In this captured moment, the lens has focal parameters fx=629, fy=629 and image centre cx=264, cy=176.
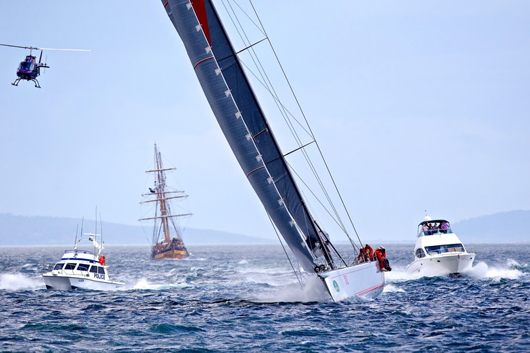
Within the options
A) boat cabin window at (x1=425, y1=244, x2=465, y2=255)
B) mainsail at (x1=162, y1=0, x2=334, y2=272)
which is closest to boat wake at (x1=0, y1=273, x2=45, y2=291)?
mainsail at (x1=162, y1=0, x2=334, y2=272)

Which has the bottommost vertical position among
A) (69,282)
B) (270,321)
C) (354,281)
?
(270,321)

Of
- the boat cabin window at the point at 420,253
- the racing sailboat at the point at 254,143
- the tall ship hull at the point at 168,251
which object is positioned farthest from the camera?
the tall ship hull at the point at 168,251

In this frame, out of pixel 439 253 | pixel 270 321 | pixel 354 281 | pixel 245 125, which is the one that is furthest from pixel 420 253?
pixel 245 125

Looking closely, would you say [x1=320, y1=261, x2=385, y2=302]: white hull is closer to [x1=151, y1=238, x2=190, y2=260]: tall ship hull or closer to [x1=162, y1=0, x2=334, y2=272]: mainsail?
[x1=162, y1=0, x2=334, y2=272]: mainsail

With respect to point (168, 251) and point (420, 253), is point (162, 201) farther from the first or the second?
point (420, 253)

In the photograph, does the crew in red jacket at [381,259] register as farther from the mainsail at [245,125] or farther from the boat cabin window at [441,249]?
the boat cabin window at [441,249]

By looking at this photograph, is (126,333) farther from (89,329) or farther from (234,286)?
(234,286)

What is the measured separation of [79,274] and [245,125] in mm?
17936

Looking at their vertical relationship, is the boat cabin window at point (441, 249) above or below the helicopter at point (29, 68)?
below

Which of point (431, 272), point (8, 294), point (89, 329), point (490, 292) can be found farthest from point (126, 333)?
point (431, 272)

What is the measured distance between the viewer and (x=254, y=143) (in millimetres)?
22812

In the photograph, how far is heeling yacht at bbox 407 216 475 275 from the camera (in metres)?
39.4

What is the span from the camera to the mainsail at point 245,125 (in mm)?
22484

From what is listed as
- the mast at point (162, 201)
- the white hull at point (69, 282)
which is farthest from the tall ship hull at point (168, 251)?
the white hull at point (69, 282)
